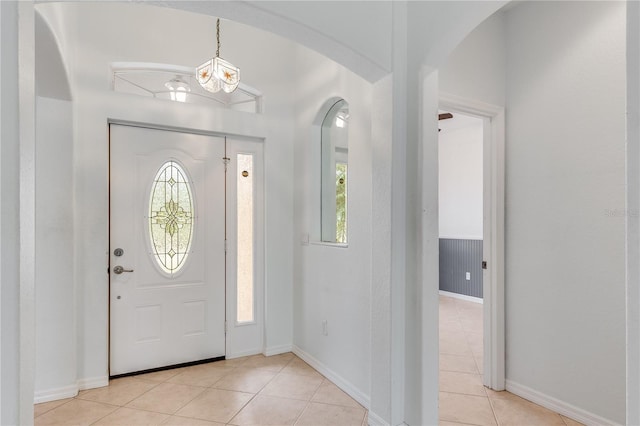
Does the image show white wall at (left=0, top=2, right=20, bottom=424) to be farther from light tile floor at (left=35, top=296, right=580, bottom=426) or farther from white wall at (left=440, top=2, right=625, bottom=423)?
white wall at (left=440, top=2, right=625, bottom=423)

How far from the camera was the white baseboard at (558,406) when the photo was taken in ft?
7.44

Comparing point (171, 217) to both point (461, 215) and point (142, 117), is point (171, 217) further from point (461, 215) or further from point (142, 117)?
point (461, 215)

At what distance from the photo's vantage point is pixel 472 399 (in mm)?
2684

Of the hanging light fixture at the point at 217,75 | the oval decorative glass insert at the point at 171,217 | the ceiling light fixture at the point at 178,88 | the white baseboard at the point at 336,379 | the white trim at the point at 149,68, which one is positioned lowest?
the white baseboard at the point at 336,379

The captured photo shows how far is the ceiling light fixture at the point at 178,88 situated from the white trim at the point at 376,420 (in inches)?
118

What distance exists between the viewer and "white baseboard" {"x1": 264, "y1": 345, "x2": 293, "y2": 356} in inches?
140

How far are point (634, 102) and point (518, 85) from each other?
76.3 inches

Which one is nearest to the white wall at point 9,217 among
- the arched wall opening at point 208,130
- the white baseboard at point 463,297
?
the arched wall opening at point 208,130

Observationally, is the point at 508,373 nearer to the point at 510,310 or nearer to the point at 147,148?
the point at 510,310

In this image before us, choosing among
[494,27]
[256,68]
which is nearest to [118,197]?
[256,68]

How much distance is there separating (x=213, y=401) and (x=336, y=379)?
0.95 meters

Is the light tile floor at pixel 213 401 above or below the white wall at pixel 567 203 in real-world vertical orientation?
below

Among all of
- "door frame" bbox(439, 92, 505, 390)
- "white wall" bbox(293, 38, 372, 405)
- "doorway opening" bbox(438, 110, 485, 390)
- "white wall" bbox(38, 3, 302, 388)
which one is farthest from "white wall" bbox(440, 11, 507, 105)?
"doorway opening" bbox(438, 110, 485, 390)

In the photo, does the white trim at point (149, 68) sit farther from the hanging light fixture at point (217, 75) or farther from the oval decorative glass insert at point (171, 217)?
the oval decorative glass insert at point (171, 217)
